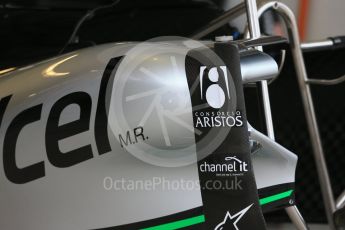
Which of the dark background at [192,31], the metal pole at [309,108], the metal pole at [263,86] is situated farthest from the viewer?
the dark background at [192,31]

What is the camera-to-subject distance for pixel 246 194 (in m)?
0.58

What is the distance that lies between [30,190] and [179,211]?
0.18 m

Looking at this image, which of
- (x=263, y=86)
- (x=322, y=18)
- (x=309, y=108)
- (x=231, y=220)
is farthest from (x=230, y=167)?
(x=322, y=18)


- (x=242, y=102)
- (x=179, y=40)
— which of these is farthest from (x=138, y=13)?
(x=242, y=102)

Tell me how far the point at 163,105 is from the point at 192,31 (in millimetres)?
784

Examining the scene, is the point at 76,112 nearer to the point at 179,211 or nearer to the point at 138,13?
the point at 179,211

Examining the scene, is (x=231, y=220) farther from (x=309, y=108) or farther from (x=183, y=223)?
(x=309, y=108)

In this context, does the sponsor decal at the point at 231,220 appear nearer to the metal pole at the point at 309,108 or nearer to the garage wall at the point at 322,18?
the metal pole at the point at 309,108

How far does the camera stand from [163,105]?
58 cm

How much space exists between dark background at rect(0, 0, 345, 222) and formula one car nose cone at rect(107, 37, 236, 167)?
2.31 ft

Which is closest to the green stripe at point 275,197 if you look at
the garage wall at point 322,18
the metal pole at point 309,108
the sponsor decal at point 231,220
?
the sponsor decal at point 231,220

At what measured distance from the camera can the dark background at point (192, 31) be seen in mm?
1280

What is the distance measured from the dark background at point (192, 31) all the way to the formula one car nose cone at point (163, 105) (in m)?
0.70

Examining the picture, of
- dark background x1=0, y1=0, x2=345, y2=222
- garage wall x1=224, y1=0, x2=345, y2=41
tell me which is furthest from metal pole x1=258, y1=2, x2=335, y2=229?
garage wall x1=224, y1=0, x2=345, y2=41
